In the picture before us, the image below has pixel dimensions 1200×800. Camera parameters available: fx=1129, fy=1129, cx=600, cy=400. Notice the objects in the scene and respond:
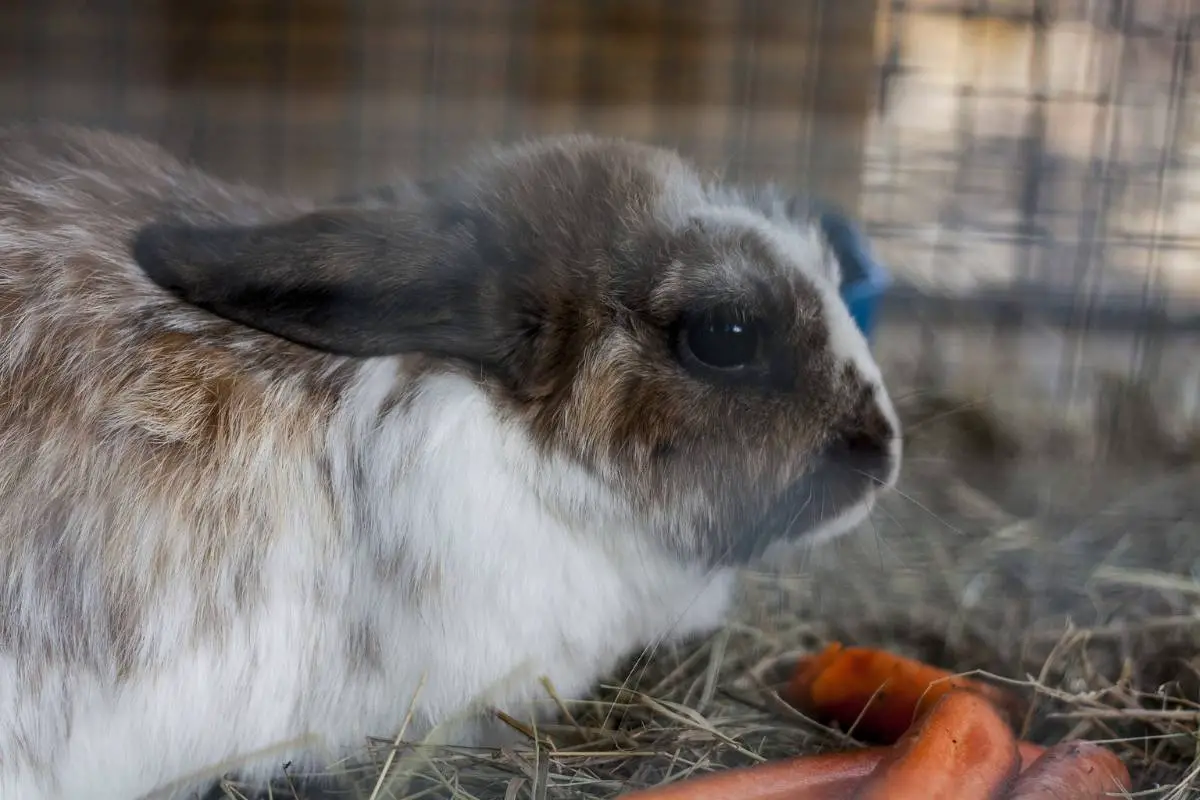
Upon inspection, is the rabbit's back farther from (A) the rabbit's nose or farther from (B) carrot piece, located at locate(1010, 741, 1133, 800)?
(B) carrot piece, located at locate(1010, 741, 1133, 800)

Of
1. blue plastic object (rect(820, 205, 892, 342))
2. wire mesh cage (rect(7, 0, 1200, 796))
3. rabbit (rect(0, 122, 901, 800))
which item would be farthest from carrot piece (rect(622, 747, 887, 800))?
wire mesh cage (rect(7, 0, 1200, 796))

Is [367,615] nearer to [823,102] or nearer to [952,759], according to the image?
[952,759]

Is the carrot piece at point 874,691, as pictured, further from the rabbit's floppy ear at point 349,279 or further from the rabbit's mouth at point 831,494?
the rabbit's floppy ear at point 349,279

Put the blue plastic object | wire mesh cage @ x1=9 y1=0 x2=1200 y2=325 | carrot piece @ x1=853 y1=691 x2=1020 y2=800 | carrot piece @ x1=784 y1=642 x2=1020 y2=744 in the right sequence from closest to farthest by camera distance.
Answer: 1. carrot piece @ x1=853 y1=691 x2=1020 y2=800
2. carrot piece @ x1=784 y1=642 x2=1020 y2=744
3. the blue plastic object
4. wire mesh cage @ x1=9 y1=0 x2=1200 y2=325

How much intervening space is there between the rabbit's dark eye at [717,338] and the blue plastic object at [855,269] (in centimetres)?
23

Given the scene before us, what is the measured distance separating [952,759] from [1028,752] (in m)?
0.17

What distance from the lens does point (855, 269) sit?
1.35 m

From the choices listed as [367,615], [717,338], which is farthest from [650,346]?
[367,615]

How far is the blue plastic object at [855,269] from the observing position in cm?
132

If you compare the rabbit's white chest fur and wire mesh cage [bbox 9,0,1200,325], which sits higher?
wire mesh cage [bbox 9,0,1200,325]

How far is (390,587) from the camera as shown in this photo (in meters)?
1.05

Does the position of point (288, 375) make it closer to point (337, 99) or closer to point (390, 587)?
point (390, 587)

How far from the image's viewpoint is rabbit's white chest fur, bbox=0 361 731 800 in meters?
0.99

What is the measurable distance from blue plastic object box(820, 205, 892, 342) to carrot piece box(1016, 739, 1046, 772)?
0.48m
